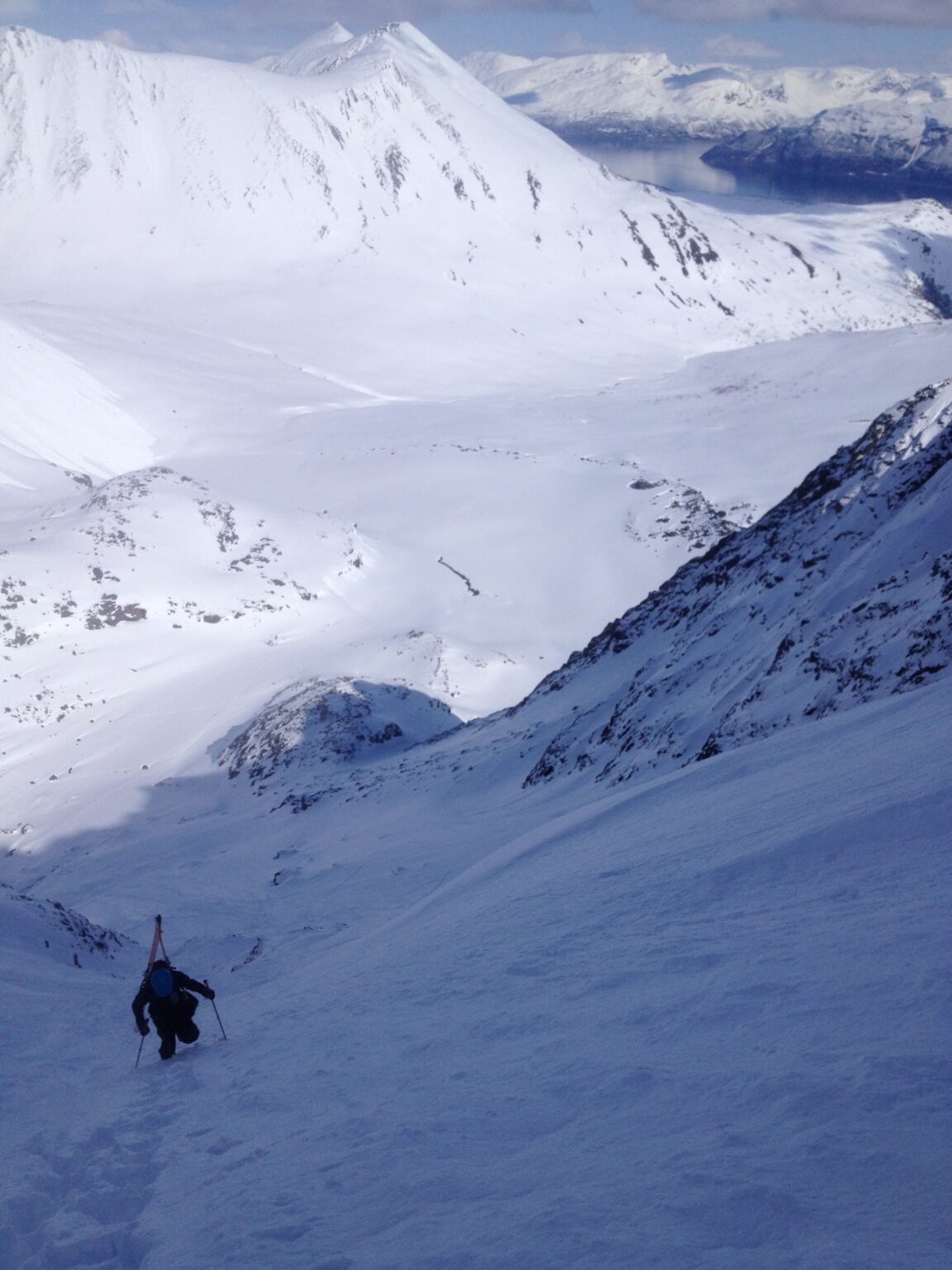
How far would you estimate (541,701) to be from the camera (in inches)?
816

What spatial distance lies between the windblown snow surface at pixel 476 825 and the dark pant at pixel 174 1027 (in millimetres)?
255

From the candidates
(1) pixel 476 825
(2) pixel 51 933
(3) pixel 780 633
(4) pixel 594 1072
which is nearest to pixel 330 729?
(1) pixel 476 825

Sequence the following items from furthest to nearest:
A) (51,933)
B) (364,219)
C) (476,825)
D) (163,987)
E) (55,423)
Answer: (364,219)
(55,423)
(476,825)
(51,933)
(163,987)

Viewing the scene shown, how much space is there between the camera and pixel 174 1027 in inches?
277

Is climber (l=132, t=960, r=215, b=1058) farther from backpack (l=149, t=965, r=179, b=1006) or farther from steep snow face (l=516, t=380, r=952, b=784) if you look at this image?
steep snow face (l=516, t=380, r=952, b=784)

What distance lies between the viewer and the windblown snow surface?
3.63 metres

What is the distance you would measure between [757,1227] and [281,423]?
6587cm

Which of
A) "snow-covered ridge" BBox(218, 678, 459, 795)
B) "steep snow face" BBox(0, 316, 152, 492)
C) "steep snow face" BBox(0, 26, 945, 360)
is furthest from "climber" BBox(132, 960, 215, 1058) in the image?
"steep snow face" BBox(0, 26, 945, 360)

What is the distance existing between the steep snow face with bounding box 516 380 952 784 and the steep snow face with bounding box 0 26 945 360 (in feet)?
267

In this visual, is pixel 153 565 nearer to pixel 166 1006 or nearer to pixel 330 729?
pixel 330 729

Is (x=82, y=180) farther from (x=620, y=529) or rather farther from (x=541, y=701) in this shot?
(x=541, y=701)

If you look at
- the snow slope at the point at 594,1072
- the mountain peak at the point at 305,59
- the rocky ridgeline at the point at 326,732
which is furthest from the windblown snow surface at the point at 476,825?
the mountain peak at the point at 305,59

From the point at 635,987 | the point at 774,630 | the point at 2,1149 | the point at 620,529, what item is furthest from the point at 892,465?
the point at 620,529

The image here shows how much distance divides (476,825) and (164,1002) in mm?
7873
